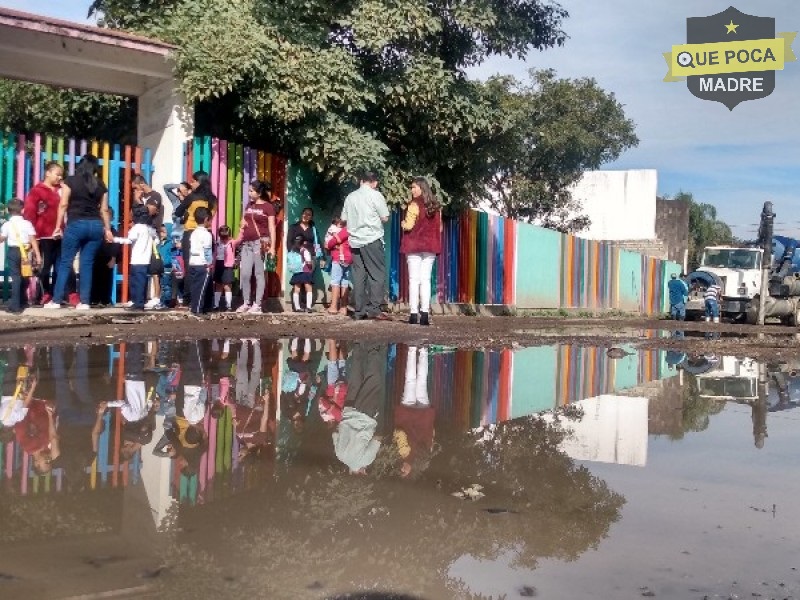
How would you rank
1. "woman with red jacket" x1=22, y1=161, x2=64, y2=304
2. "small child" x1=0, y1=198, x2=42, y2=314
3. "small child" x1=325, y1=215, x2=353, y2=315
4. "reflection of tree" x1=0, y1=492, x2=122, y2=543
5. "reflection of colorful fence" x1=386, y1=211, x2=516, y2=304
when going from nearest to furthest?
"reflection of tree" x1=0, y1=492, x2=122, y2=543, "small child" x1=0, y1=198, x2=42, y2=314, "woman with red jacket" x1=22, y1=161, x2=64, y2=304, "small child" x1=325, y1=215, x2=353, y2=315, "reflection of colorful fence" x1=386, y1=211, x2=516, y2=304

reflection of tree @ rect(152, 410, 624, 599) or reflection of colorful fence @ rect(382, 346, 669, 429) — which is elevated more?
reflection of colorful fence @ rect(382, 346, 669, 429)

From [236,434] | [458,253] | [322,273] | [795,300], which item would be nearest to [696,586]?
[236,434]

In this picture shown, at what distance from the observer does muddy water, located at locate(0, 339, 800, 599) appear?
2432 mm

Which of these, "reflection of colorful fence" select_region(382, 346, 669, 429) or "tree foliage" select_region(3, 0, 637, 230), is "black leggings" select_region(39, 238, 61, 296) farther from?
"reflection of colorful fence" select_region(382, 346, 669, 429)

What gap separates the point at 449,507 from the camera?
3.09 meters

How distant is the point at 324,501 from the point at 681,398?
11.8ft

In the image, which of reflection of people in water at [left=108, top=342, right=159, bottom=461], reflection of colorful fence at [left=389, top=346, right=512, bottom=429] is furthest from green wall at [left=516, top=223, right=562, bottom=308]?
reflection of people in water at [left=108, top=342, right=159, bottom=461]

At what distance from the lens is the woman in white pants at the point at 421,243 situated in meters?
11.2

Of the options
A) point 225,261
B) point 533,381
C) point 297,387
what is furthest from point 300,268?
point 297,387

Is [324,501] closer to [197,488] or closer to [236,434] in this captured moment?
[197,488]

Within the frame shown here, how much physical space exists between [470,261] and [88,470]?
51.4 feet

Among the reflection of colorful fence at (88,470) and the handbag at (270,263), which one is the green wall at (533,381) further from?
the handbag at (270,263)

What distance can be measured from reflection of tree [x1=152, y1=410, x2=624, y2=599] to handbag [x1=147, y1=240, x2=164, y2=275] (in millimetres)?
8089

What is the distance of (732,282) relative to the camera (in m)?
25.3
